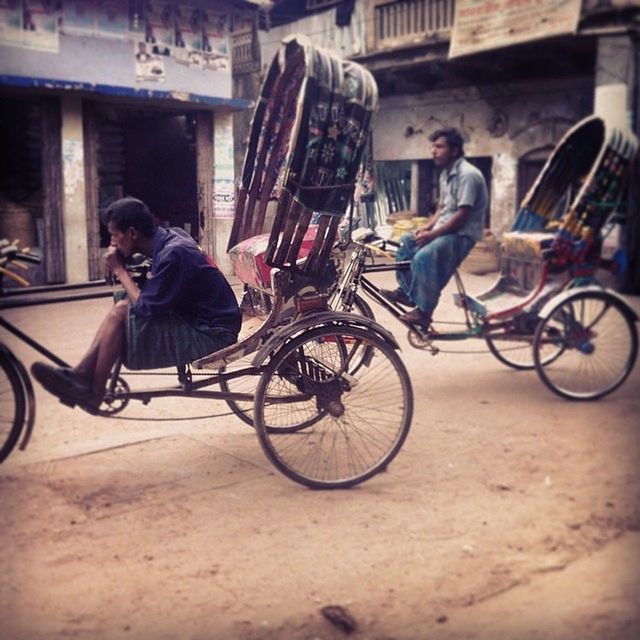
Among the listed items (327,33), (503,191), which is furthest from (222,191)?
(327,33)

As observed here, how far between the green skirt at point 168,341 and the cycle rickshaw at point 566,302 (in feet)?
4.75

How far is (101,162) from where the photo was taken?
990cm

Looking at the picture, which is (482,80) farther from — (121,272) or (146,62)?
(121,272)

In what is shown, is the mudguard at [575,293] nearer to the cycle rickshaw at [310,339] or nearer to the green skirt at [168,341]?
the cycle rickshaw at [310,339]

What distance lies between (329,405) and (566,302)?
1.95 meters

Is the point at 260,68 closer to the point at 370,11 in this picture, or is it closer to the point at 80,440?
the point at 370,11

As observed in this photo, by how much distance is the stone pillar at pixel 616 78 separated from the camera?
952 centimetres

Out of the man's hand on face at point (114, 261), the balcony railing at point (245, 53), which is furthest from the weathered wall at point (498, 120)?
the man's hand on face at point (114, 261)

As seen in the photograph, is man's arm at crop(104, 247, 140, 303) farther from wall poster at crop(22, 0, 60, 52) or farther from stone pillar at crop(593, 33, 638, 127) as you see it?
stone pillar at crop(593, 33, 638, 127)

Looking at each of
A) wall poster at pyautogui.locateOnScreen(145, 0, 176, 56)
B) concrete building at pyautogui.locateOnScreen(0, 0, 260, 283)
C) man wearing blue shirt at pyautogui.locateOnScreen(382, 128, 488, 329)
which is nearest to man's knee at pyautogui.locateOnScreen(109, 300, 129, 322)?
man wearing blue shirt at pyautogui.locateOnScreen(382, 128, 488, 329)

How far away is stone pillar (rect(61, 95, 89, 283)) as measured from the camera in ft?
31.5

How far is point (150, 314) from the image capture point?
3193 millimetres

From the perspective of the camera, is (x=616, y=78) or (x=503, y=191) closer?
(x=616, y=78)

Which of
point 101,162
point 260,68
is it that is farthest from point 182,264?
point 260,68
